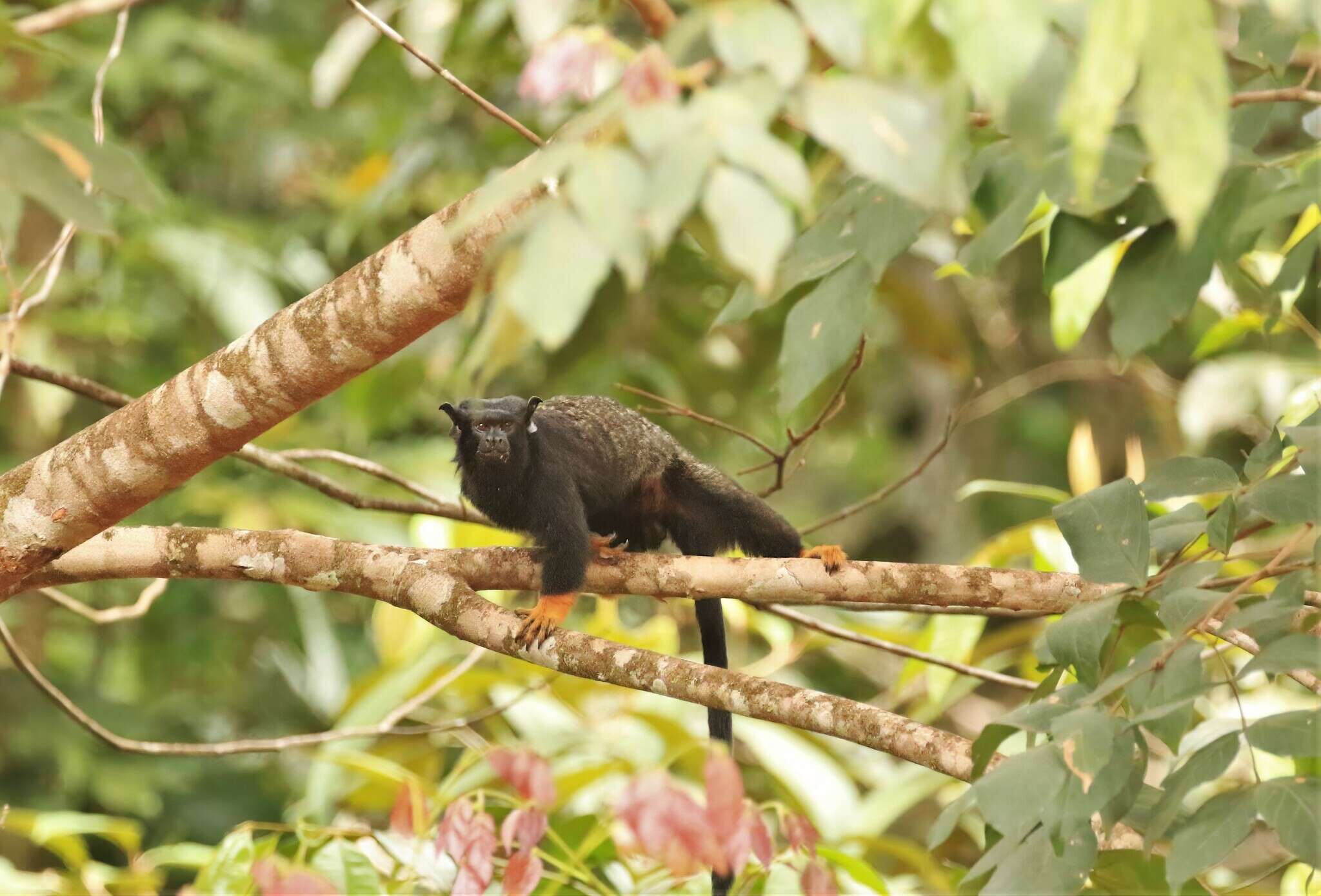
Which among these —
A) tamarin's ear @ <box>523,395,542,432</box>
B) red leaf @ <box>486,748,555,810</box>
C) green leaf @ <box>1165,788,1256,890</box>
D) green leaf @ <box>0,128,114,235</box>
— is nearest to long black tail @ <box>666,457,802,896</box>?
tamarin's ear @ <box>523,395,542,432</box>

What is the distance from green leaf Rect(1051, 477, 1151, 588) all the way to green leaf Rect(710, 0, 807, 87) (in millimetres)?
1131

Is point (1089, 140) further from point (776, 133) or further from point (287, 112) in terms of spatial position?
point (287, 112)

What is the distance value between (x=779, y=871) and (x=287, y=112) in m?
6.13

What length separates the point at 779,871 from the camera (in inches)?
114

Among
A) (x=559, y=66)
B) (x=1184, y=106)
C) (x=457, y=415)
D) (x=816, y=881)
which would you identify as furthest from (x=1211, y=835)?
(x=457, y=415)

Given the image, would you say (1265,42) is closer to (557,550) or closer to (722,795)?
(722,795)

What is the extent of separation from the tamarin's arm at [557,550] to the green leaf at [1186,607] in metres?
1.28

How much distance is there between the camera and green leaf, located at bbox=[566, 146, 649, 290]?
947mm

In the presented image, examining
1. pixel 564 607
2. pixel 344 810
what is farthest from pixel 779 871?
pixel 344 810

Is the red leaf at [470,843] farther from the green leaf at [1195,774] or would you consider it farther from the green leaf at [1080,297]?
the green leaf at [1080,297]

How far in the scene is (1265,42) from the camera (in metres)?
2.09

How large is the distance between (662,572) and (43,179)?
1527 millimetres

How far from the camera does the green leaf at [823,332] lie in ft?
6.23

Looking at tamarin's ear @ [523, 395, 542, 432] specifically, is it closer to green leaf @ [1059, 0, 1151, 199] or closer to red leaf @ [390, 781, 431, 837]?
red leaf @ [390, 781, 431, 837]
